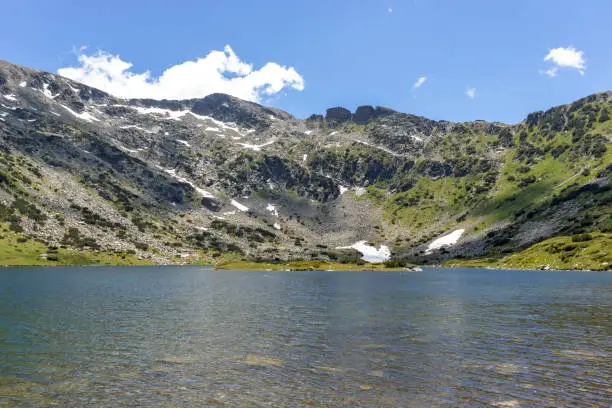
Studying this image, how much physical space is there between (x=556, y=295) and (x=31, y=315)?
3466 inches

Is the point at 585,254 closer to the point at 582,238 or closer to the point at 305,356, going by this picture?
the point at 582,238

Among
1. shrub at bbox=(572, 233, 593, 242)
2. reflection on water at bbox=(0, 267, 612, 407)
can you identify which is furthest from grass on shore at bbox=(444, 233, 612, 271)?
reflection on water at bbox=(0, 267, 612, 407)

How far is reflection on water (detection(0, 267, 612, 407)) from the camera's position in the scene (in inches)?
929

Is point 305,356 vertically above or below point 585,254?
below

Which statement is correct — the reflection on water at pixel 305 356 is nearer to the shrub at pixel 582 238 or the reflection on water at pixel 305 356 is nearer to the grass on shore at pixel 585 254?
the grass on shore at pixel 585 254

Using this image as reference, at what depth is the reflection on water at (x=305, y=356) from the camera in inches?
929

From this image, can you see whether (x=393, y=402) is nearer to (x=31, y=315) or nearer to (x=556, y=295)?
(x=31, y=315)

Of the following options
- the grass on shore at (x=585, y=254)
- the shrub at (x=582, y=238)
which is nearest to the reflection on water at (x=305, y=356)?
the grass on shore at (x=585, y=254)

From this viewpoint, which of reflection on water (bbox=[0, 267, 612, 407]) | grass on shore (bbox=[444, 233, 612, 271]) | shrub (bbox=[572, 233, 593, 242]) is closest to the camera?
reflection on water (bbox=[0, 267, 612, 407])

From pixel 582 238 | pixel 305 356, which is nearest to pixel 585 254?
pixel 582 238

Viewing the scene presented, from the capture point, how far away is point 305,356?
110ft

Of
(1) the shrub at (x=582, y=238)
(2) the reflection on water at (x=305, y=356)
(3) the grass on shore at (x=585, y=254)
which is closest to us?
(2) the reflection on water at (x=305, y=356)

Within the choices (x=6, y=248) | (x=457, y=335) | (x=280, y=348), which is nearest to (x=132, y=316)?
Answer: (x=280, y=348)

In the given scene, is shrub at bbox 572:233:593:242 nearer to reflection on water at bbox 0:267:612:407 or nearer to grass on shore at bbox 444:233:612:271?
grass on shore at bbox 444:233:612:271
